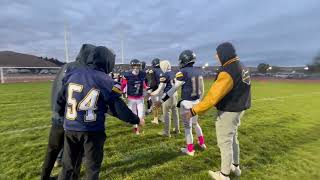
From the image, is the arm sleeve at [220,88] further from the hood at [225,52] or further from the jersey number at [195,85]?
the jersey number at [195,85]

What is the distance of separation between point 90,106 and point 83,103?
98mm

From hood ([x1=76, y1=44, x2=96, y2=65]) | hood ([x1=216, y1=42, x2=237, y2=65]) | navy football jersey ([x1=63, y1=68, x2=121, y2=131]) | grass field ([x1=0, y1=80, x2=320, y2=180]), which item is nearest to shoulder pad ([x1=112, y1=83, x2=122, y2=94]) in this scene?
navy football jersey ([x1=63, y1=68, x2=121, y2=131])

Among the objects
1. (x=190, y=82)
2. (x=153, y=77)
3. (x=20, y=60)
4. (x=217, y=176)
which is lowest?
(x=217, y=176)

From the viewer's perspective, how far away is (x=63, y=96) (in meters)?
4.38

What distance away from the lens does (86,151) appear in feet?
13.9

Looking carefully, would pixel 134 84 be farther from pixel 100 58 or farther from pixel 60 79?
pixel 100 58

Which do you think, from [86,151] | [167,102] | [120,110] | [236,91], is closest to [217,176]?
[236,91]

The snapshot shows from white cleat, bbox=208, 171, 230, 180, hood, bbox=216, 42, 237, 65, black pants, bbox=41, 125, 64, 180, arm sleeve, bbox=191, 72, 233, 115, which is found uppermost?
hood, bbox=216, 42, 237, 65

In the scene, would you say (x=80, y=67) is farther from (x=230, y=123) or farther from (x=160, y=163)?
(x=160, y=163)

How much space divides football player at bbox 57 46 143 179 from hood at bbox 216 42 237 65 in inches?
75.9

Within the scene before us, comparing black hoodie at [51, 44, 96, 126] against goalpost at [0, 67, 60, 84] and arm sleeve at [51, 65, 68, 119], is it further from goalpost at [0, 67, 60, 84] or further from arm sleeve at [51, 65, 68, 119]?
goalpost at [0, 67, 60, 84]

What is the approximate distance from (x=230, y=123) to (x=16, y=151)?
5.03 metres

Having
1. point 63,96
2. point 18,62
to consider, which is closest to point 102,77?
point 63,96

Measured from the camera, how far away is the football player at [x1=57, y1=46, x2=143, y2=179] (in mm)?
4137
